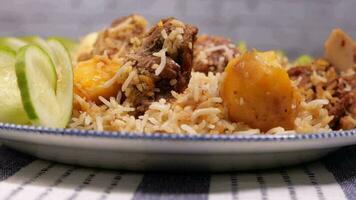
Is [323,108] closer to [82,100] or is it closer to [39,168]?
[82,100]

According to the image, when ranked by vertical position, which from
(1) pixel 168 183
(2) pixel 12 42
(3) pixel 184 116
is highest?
(2) pixel 12 42

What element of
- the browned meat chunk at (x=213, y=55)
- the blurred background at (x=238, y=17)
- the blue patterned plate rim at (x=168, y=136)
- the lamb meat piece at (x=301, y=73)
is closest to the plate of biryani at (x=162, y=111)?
the blue patterned plate rim at (x=168, y=136)

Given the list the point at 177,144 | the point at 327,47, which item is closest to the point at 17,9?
the point at 327,47

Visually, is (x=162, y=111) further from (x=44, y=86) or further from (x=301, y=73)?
(x=301, y=73)

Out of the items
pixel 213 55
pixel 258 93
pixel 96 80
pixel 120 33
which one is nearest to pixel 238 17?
pixel 120 33

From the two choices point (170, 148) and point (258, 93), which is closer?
point (170, 148)

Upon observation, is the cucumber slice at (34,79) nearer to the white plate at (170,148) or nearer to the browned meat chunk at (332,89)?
the white plate at (170,148)
